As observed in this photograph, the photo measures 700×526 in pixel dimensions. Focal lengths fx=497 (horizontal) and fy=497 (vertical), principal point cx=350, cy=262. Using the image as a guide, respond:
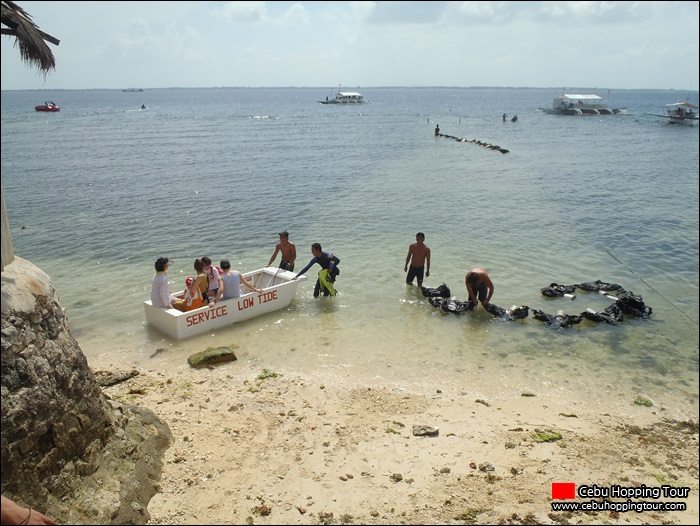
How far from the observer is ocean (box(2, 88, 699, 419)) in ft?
33.1

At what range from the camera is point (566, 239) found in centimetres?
1956

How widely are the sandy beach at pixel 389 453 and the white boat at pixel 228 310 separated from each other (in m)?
1.87

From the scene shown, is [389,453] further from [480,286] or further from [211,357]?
[480,286]

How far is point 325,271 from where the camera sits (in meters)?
13.5

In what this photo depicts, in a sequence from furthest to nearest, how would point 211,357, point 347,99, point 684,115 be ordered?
point 347,99 < point 684,115 < point 211,357

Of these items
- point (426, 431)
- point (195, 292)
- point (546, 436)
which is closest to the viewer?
point (546, 436)

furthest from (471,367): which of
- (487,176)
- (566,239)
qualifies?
(487,176)

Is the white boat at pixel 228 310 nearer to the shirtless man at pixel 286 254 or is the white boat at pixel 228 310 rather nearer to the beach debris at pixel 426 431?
the shirtless man at pixel 286 254

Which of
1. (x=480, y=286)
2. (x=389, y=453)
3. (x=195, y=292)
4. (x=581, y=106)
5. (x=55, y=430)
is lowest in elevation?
Answer: (x=389, y=453)

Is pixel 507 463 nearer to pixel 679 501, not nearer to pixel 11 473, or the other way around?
pixel 679 501

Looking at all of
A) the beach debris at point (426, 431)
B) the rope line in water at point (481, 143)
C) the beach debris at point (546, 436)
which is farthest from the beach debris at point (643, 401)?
the rope line in water at point (481, 143)

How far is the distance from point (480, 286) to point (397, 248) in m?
6.09

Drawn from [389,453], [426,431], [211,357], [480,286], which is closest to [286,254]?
[211,357]

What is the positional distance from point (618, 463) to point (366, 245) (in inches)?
522
